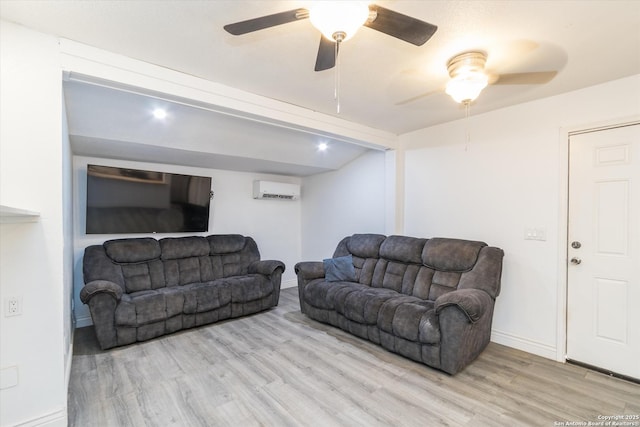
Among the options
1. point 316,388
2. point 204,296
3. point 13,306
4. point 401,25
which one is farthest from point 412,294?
point 13,306

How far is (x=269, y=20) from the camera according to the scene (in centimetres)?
136

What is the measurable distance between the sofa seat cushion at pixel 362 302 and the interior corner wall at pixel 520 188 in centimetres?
117

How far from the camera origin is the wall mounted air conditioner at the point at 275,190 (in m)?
4.91

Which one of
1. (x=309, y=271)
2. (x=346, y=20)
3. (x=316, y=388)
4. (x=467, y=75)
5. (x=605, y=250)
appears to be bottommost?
(x=316, y=388)

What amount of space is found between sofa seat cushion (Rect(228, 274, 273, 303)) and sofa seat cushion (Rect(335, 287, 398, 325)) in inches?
43.5

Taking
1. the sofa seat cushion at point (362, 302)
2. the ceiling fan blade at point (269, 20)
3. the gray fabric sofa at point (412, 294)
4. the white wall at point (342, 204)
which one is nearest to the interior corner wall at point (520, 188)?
the gray fabric sofa at point (412, 294)

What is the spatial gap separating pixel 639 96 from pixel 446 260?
6.68 ft

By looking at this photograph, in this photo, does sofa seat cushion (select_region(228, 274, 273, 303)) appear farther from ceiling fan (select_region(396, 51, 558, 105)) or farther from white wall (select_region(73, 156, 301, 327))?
ceiling fan (select_region(396, 51, 558, 105))

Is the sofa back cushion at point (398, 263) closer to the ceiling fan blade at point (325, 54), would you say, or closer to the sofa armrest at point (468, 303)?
the sofa armrest at point (468, 303)

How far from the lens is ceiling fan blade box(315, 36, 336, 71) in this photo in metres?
1.54

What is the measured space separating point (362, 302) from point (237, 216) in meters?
2.72

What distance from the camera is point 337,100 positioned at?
2828mm

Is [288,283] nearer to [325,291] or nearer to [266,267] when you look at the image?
[266,267]

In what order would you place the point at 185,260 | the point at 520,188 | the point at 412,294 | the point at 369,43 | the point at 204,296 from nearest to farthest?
the point at 369,43, the point at 520,188, the point at 412,294, the point at 204,296, the point at 185,260
